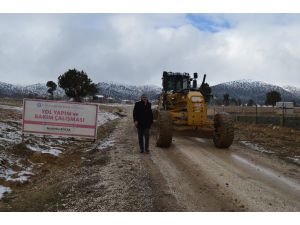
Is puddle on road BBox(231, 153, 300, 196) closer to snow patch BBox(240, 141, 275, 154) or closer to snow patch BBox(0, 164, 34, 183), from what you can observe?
snow patch BBox(240, 141, 275, 154)

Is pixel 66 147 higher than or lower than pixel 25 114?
lower

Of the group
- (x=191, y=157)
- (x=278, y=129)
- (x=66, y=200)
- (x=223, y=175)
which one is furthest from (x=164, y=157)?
(x=278, y=129)

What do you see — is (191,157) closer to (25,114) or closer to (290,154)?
(290,154)

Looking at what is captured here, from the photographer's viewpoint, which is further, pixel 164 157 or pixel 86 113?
pixel 86 113

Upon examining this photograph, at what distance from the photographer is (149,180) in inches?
350

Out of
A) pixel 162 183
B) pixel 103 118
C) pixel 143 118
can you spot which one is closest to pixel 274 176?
pixel 162 183

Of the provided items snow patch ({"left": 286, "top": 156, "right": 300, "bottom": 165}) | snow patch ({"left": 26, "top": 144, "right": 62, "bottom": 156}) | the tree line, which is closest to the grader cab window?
snow patch ({"left": 26, "top": 144, "right": 62, "bottom": 156})

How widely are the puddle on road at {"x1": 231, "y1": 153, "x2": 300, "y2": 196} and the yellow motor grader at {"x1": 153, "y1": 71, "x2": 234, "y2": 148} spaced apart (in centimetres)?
222

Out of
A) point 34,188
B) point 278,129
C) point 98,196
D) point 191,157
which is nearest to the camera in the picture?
point 98,196

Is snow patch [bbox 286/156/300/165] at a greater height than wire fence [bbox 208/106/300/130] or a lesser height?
lesser

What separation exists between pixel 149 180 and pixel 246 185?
2.04 metres

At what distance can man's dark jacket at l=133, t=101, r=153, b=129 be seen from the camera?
13.2 meters

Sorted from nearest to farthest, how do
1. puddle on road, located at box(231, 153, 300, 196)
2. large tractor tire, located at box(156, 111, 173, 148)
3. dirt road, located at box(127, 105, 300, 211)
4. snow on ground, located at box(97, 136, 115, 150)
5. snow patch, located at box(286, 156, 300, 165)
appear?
dirt road, located at box(127, 105, 300, 211), puddle on road, located at box(231, 153, 300, 196), snow patch, located at box(286, 156, 300, 165), large tractor tire, located at box(156, 111, 173, 148), snow on ground, located at box(97, 136, 115, 150)

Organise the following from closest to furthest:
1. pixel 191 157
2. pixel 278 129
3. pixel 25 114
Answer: pixel 191 157 → pixel 25 114 → pixel 278 129
